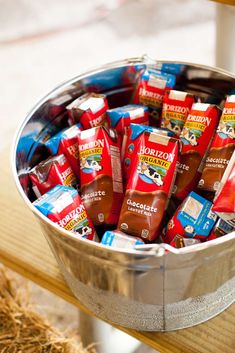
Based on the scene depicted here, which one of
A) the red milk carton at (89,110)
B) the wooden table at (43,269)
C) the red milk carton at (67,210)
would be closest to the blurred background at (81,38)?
the wooden table at (43,269)

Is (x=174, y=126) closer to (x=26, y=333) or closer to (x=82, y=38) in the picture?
(x=26, y=333)

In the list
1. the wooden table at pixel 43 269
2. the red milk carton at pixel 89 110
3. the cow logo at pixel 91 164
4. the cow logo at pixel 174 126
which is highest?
the red milk carton at pixel 89 110

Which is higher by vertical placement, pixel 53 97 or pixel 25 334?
pixel 53 97

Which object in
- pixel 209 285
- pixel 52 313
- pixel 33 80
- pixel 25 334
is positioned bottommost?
pixel 52 313

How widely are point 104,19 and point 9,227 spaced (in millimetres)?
1707

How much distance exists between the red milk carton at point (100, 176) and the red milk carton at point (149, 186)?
45 millimetres

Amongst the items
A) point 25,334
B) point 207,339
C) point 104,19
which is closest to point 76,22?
point 104,19

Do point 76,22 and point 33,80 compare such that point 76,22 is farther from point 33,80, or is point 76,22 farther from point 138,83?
point 138,83

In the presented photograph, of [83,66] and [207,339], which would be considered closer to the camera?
[207,339]

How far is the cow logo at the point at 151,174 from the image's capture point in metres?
0.74

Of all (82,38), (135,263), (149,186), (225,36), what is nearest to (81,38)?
(82,38)

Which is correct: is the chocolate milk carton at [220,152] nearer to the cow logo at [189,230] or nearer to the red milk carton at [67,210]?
the cow logo at [189,230]

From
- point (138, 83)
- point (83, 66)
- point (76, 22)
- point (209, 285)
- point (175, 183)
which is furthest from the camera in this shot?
point (76, 22)

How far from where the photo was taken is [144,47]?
2148 millimetres
